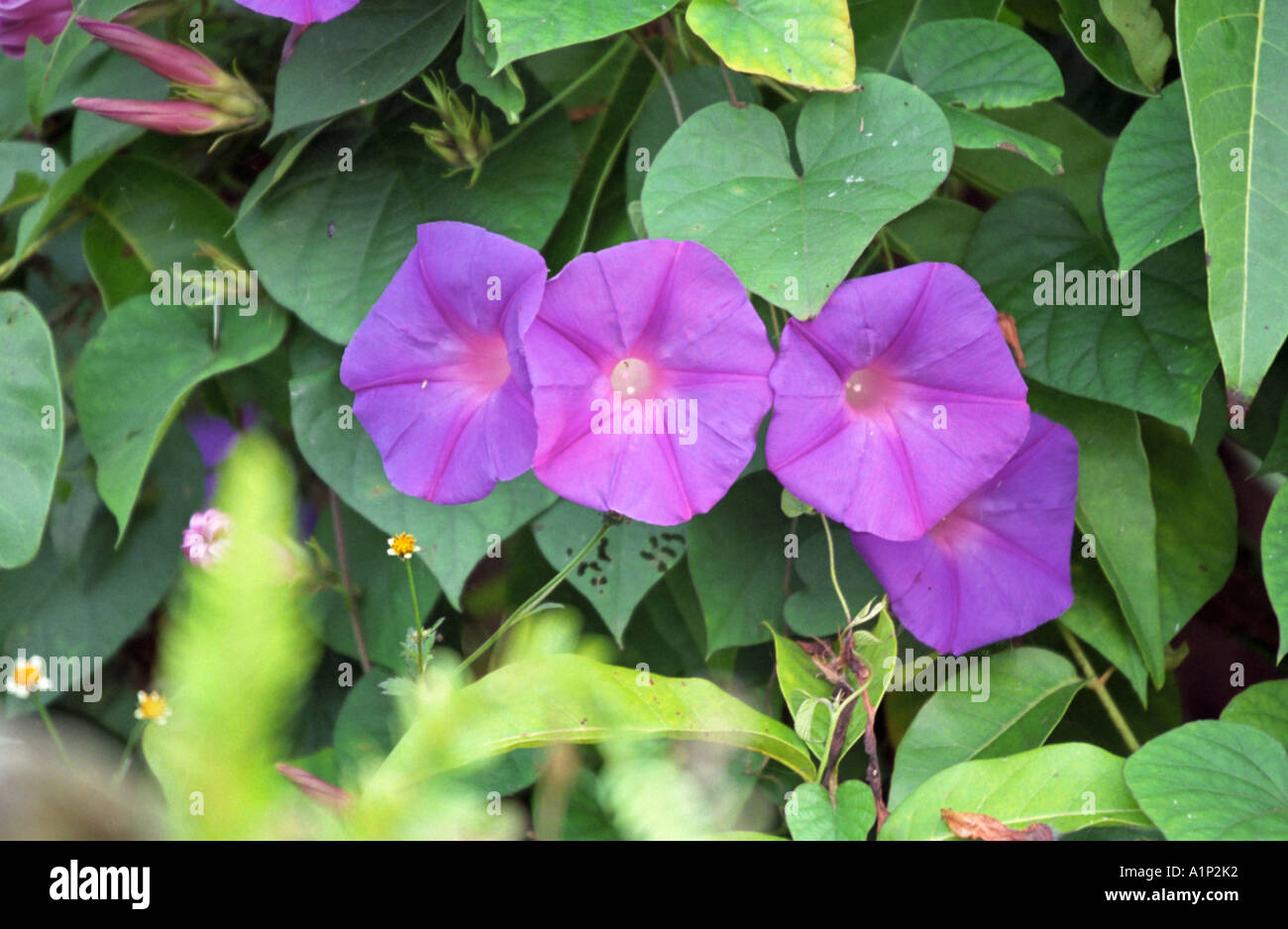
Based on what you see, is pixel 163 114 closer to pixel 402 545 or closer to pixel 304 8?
pixel 304 8

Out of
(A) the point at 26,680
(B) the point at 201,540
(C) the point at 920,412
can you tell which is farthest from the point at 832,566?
(A) the point at 26,680

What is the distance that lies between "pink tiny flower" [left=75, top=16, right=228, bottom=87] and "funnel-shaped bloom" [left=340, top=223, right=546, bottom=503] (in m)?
0.30

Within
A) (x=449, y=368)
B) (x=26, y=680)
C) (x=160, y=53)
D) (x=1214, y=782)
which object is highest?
(x=160, y=53)

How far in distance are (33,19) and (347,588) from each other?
1.86ft

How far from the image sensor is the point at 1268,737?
734mm

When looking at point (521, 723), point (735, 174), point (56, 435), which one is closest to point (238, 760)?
point (521, 723)

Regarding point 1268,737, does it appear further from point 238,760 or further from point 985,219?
point 238,760

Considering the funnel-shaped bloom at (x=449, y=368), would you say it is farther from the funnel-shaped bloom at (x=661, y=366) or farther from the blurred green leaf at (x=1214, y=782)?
the blurred green leaf at (x=1214, y=782)

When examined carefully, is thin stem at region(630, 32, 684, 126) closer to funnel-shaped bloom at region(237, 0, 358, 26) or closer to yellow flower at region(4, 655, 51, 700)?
funnel-shaped bloom at region(237, 0, 358, 26)

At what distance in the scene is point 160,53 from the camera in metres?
0.85

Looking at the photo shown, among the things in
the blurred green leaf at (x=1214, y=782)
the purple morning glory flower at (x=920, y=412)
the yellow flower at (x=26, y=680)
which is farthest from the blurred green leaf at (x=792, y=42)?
the yellow flower at (x=26, y=680)

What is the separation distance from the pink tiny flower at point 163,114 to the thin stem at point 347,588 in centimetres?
35
